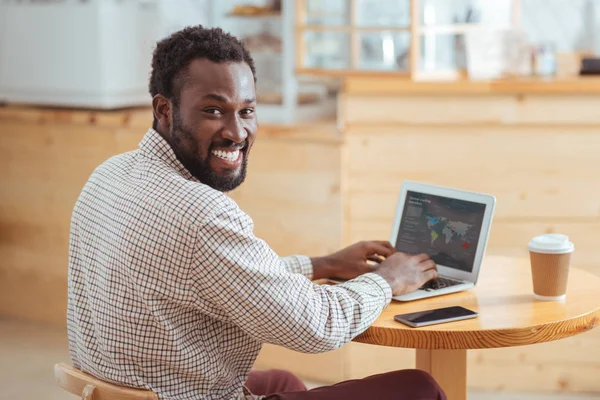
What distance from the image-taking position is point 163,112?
74.7 inches

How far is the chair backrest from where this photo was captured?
5.42 ft

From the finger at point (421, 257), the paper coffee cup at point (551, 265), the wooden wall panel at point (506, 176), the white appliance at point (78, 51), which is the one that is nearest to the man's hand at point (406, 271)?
the finger at point (421, 257)

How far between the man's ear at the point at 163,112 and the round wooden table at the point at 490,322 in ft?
2.00

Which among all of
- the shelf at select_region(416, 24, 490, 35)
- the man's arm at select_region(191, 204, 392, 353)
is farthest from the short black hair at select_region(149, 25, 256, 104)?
the shelf at select_region(416, 24, 490, 35)

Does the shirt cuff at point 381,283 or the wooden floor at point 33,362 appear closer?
the shirt cuff at point 381,283

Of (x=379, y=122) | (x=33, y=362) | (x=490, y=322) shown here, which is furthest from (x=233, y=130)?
(x=33, y=362)

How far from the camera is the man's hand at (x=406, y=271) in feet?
6.51

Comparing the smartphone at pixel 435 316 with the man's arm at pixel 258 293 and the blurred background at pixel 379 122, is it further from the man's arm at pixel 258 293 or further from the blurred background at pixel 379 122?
the blurred background at pixel 379 122

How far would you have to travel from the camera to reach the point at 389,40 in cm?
329

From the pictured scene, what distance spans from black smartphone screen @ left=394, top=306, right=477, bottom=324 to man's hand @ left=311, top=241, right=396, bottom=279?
0.30 m

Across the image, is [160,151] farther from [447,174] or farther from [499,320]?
[447,174]

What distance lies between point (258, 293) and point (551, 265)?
0.71m

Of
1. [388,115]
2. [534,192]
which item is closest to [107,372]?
[388,115]

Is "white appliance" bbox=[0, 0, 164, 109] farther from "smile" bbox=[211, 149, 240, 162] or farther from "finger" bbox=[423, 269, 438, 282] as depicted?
"finger" bbox=[423, 269, 438, 282]
